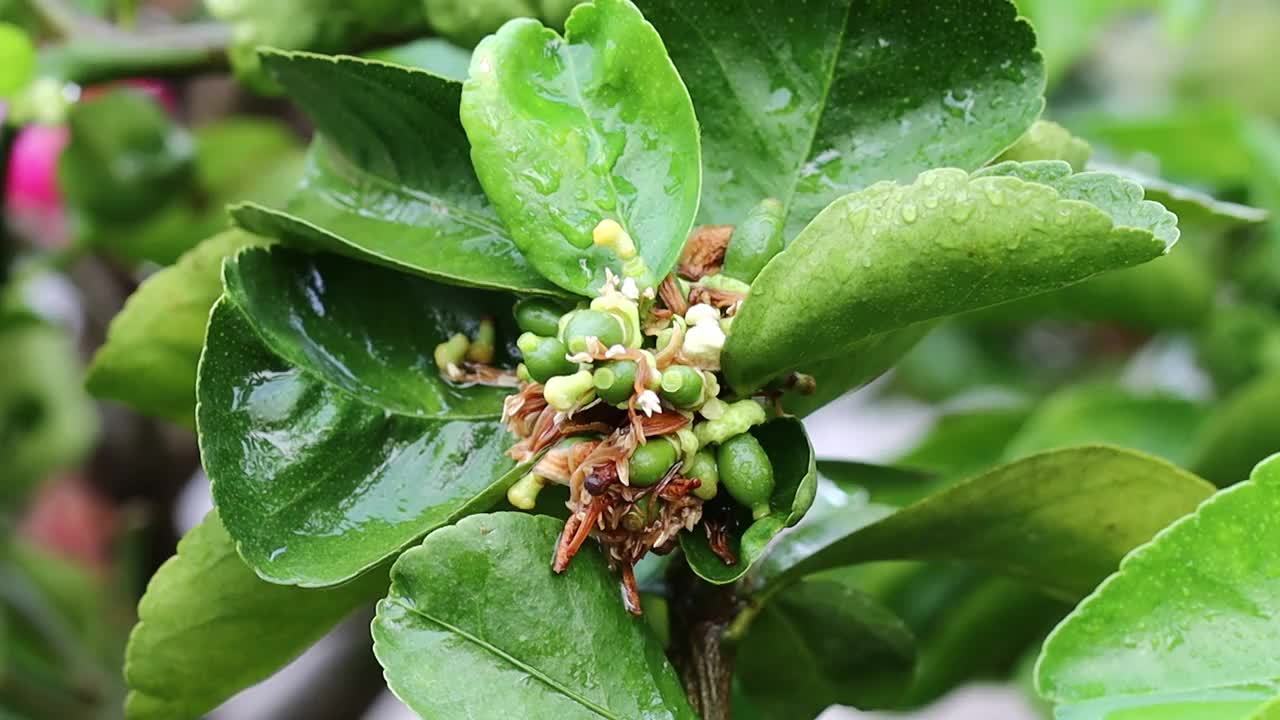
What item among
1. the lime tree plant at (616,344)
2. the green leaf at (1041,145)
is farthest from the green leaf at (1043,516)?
the green leaf at (1041,145)

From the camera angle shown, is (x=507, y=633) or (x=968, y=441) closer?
(x=507, y=633)

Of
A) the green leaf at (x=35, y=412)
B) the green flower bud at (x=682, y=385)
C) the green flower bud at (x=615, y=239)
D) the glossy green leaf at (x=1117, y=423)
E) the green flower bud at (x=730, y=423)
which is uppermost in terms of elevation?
the green flower bud at (x=615, y=239)

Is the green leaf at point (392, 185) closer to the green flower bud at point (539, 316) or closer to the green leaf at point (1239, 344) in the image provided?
the green flower bud at point (539, 316)

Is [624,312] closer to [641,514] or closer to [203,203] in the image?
[641,514]

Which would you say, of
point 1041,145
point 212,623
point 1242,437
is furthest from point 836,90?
point 1242,437

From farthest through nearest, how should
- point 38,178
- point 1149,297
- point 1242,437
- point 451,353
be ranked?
point 38,178 < point 1149,297 < point 1242,437 < point 451,353

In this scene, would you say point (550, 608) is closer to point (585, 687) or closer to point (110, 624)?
point (585, 687)

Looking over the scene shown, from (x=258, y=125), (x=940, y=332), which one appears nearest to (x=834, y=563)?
(x=258, y=125)
